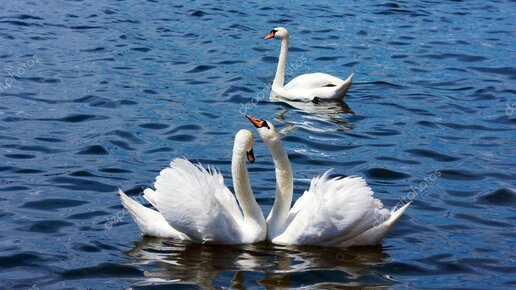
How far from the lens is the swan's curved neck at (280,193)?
875 centimetres

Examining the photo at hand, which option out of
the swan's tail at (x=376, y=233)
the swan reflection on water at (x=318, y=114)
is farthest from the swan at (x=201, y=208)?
the swan reflection on water at (x=318, y=114)

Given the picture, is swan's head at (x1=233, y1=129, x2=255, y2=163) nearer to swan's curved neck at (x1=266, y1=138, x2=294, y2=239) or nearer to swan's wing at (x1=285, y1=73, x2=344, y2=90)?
swan's curved neck at (x1=266, y1=138, x2=294, y2=239)

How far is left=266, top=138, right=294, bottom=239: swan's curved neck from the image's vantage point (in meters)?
8.75

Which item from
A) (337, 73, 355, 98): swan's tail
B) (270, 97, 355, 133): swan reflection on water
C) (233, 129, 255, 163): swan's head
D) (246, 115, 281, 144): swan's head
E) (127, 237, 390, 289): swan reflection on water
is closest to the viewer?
(127, 237, 390, 289): swan reflection on water

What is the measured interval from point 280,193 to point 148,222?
3.84 ft

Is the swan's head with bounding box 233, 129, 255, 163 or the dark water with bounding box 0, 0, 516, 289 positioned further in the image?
the swan's head with bounding box 233, 129, 255, 163

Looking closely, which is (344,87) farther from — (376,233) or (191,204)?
(191,204)

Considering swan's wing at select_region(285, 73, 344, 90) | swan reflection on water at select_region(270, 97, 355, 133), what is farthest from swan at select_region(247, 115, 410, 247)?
swan's wing at select_region(285, 73, 344, 90)

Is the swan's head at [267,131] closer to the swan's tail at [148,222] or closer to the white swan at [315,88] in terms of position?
the swan's tail at [148,222]

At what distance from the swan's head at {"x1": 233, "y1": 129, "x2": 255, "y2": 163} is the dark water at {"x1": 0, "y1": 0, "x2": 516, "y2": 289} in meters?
0.81

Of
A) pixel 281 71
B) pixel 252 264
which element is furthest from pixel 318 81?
pixel 252 264

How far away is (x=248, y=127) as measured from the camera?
12906mm

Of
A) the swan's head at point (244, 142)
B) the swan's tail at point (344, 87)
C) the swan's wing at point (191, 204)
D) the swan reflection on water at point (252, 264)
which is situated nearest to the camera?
the swan reflection on water at point (252, 264)

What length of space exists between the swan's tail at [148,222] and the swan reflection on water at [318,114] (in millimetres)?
4438
